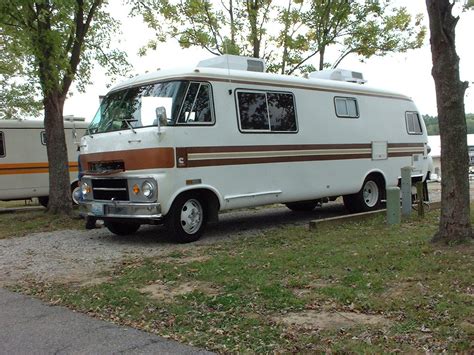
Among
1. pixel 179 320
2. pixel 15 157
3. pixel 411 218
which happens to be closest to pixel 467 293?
pixel 179 320

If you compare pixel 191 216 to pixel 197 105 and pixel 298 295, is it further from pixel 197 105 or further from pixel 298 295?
pixel 298 295


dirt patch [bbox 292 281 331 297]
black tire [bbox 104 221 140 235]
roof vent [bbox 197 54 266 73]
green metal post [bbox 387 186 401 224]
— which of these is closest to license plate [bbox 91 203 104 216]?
black tire [bbox 104 221 140 235]

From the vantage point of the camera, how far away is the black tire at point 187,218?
28.5 feet

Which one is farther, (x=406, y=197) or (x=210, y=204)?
(x=406, y=197)

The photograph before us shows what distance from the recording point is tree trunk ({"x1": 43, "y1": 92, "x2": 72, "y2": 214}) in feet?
42.2

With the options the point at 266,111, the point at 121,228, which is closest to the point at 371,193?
the point at 266,111

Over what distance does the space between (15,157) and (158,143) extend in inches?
351

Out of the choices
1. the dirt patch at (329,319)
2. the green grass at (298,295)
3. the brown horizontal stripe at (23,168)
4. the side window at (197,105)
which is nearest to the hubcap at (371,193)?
the green grass at (298,295)

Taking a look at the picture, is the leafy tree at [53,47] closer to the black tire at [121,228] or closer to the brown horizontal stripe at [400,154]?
the black tire at [121,228]

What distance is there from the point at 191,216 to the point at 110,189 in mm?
1439

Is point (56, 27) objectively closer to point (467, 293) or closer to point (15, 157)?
point (15, 157)

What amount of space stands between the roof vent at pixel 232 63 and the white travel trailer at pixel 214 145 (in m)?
0.02

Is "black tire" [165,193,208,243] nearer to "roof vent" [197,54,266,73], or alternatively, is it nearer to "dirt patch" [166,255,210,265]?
"dirt patch" [166,255,210,265]

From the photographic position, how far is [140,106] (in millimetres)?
8883
